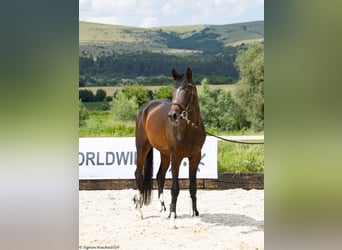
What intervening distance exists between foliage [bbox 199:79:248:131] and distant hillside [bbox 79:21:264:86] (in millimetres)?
58

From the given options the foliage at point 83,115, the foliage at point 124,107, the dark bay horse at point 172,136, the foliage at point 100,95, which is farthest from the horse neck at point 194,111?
the foliage at point 83,115

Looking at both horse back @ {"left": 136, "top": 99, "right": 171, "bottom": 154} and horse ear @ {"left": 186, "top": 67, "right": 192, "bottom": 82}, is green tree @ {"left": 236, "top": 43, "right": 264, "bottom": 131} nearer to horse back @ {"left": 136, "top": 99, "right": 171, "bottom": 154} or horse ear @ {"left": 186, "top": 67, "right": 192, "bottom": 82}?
horse ear @ {"left": 186, "top": 67, "right": 192, "bottom": 82}

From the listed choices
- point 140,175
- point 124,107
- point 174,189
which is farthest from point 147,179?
point 124,107

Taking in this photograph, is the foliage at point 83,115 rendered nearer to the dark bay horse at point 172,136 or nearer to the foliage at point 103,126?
the foliage at point 103,126

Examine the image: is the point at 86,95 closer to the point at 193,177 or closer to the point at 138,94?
the point at 138,94

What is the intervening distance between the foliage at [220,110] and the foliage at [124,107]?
0.86 ft

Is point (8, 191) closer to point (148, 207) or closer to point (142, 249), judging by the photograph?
point (142, 249)

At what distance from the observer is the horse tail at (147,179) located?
204cm

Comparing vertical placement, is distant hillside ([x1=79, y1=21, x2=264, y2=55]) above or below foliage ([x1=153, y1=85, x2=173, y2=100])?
above

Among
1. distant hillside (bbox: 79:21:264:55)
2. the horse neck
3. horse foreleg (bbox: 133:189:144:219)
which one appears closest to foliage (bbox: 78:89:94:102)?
distant hillside (bbox: 79:21:264:55)

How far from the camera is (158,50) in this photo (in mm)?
1733

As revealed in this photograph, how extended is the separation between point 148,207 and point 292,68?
1.23m

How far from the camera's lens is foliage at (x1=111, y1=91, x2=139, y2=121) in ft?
5.59

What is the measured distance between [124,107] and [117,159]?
29cm
